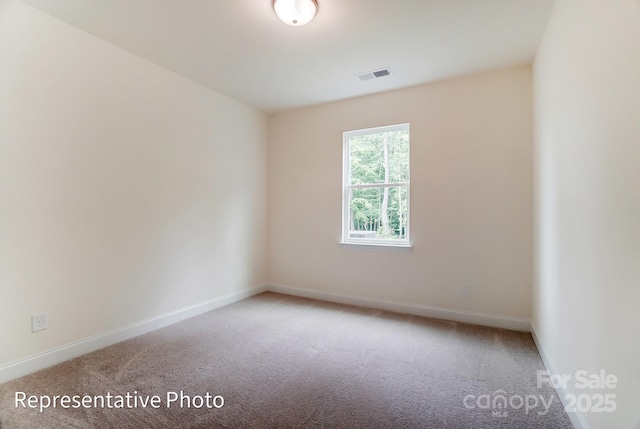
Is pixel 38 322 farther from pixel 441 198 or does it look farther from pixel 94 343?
A: pixel 441 198

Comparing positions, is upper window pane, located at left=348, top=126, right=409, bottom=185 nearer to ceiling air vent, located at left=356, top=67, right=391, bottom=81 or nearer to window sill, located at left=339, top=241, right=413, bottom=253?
ceiling air vent, located at left=356, top=67, right=391, bottom=81

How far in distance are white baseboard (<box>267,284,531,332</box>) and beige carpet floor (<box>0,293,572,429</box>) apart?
118mm

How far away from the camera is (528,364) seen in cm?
234

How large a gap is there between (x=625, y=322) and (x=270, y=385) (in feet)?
6.43

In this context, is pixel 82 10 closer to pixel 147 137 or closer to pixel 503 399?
pixel 147 137

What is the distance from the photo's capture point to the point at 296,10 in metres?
2.16

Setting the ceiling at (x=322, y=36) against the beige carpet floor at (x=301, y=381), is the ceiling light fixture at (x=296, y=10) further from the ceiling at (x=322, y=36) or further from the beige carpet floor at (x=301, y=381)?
the beige carpet floor at (x=301, y=381)

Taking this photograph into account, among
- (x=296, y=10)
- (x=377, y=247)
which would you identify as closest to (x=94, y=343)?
(x=377, y=247)

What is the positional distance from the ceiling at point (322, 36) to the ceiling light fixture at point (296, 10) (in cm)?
8

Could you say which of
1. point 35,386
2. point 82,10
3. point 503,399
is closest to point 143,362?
point 35,386

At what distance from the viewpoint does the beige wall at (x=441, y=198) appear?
121 inches

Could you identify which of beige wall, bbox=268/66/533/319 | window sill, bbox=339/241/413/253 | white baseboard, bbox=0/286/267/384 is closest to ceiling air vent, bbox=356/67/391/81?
beige wall, bbox=268/66/533/319

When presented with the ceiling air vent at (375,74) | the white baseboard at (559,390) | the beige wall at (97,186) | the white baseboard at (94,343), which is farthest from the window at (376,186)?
the white baseboard at (94,343)

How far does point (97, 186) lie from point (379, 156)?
3.12 metres
